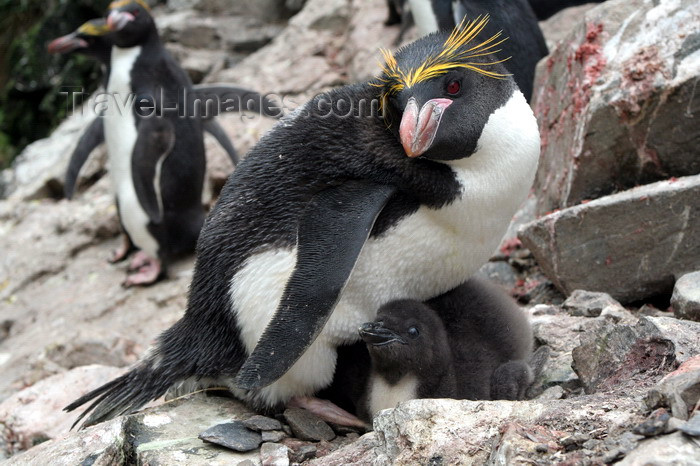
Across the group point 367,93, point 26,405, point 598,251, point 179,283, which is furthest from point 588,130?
point 179,283

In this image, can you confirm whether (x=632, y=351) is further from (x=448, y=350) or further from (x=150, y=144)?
A: (x=150, y=144)

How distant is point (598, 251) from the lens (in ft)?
13.1

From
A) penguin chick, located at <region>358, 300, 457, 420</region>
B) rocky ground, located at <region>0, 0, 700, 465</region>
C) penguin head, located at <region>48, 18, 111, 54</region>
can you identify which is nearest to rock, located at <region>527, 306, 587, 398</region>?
rocky ground, located at <region>0, 0, 700, 465</region>

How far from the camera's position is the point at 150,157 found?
719 centimetres

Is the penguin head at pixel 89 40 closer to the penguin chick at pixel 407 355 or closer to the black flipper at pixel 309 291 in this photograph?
the black flipper at pixel 309 291

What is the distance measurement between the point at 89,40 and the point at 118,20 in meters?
0.45

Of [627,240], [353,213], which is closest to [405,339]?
[353,213]

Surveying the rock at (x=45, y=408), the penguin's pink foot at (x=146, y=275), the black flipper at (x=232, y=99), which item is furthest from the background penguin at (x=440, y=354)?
the black flipper at (x=232, y=99)


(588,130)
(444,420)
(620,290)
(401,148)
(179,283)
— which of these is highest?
(401,148)

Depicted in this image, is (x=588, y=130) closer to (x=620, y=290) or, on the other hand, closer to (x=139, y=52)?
(x=620, y=290)

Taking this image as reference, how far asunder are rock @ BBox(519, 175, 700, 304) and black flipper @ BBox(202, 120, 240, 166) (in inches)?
164

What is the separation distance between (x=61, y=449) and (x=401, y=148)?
67.9 inches

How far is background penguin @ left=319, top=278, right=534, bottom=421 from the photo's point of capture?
2.94m

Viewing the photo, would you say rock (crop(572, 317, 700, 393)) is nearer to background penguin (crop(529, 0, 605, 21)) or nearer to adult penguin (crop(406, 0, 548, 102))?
adult penguin (crop(406, 0, 548, 102))
